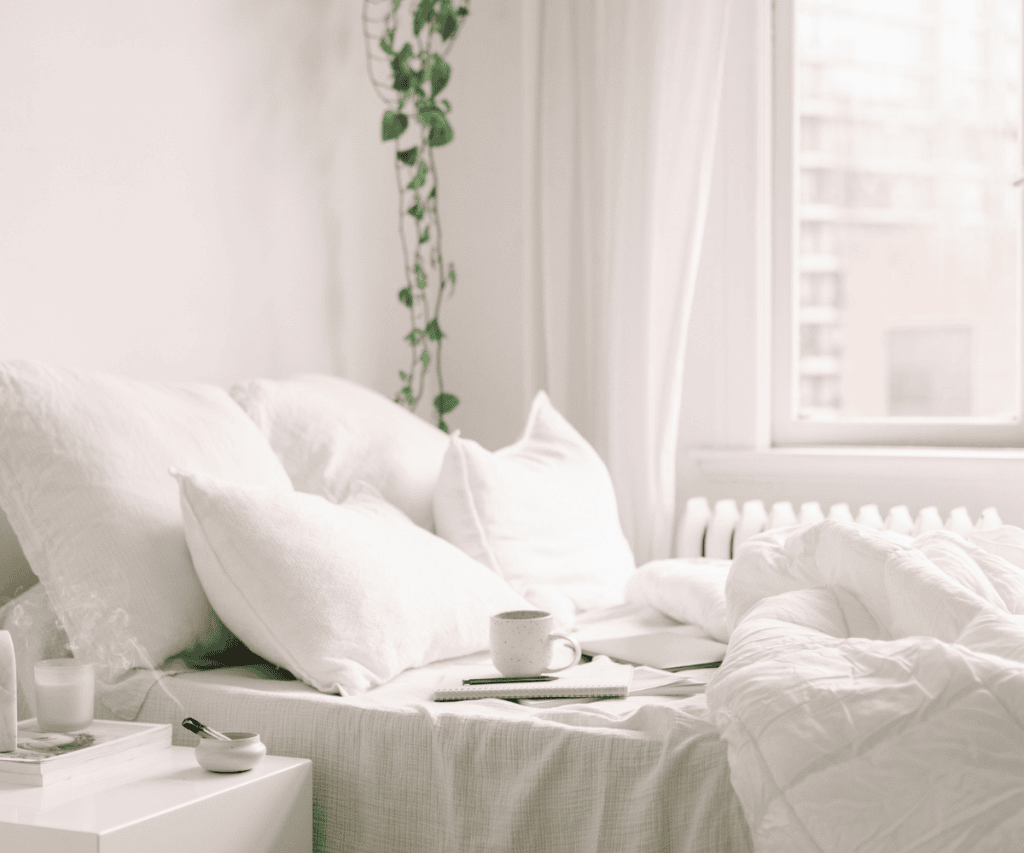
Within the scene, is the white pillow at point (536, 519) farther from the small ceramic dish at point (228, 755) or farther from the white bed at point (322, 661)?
the small ceramic dish at point (228, 755)

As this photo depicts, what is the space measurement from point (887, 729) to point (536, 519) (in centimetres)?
111

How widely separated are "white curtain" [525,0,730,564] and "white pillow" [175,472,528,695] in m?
1.23

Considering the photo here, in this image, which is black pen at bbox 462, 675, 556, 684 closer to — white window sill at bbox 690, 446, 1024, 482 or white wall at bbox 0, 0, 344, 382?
white wall at bbox 0, 0, 344, 382

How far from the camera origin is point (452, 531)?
6.45ft

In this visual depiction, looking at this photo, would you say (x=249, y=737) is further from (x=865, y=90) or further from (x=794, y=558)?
(x=865, y=90)

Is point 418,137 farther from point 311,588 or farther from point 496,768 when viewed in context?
point 496,768

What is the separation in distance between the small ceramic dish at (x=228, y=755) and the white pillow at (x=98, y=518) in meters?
0.28

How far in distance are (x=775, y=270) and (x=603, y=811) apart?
6.27ft

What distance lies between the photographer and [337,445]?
2.00 m

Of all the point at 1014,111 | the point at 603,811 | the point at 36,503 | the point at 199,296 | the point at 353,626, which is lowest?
the point at 603,811

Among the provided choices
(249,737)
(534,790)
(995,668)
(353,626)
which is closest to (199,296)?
(353,626)

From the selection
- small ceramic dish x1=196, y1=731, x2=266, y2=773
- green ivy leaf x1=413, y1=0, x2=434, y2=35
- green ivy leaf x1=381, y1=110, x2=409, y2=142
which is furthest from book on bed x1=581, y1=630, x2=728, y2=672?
green ivy leaf x1=413, y1=0, x2=434, y2=35

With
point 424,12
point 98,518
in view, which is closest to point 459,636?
point 98,518

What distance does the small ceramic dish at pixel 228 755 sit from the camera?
1.20 meters
